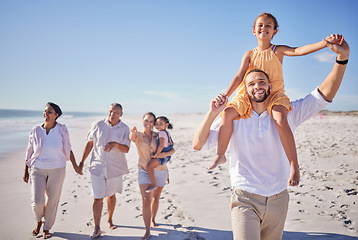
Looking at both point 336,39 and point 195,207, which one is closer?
point 336,39

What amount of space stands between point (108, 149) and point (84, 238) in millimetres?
1545

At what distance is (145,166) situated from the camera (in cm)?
423

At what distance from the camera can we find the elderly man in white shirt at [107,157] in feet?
13.8

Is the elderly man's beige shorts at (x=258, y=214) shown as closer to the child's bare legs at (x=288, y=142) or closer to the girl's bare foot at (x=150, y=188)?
the child's bare legs at (x=288, y=142)

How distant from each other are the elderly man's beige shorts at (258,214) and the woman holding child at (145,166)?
2.20m

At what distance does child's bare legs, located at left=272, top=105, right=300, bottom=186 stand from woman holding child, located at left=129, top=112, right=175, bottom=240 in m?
2.41

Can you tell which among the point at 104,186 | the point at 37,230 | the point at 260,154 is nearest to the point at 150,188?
the point at 104,186

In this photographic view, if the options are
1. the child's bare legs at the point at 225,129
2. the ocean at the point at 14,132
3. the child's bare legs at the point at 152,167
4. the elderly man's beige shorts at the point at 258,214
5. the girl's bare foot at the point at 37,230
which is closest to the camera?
the elderly man's beige shorts at the point at 258,214

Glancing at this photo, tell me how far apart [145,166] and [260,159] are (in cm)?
251

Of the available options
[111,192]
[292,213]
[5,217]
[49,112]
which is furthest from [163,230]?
[5,217]

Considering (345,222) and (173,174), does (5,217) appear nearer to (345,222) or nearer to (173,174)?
(173,174)

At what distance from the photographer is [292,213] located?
4.71 metres

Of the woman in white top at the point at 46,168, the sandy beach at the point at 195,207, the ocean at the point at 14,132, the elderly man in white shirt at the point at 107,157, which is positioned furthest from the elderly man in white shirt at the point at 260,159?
the ocean at the point at 14,132

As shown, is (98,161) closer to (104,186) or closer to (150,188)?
(104,186)
